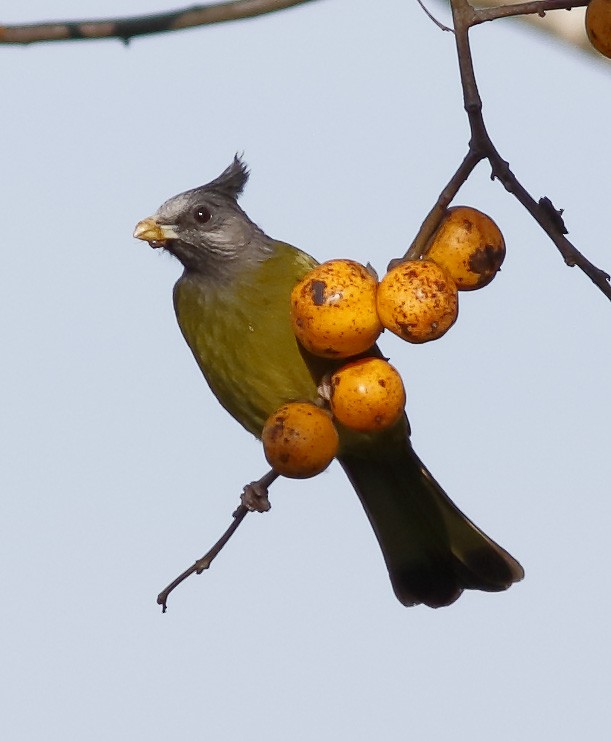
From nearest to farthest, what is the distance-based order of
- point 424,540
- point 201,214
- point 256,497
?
point 256,497 → point 201,214 → point 424,540

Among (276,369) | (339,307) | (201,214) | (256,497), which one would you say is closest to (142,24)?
(339,307)

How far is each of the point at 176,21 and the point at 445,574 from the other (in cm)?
290

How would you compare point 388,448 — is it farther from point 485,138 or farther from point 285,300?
point 485,138

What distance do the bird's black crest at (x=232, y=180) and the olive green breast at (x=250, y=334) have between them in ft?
0.91

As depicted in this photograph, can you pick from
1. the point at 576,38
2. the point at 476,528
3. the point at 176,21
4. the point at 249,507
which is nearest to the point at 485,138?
the point at 176,21

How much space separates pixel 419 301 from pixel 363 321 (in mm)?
210

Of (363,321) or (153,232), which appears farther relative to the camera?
(153,232)

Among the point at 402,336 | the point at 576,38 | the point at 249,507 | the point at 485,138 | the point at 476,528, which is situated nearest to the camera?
the point at 485,138

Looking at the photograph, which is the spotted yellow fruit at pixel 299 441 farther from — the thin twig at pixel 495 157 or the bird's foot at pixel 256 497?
the thin twig at pixel 495 157

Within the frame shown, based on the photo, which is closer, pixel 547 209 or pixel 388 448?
pixel 547 209

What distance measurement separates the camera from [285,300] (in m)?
4.59

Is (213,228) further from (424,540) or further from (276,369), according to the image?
(424,540)

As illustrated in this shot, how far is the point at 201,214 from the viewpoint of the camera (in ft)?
15.8

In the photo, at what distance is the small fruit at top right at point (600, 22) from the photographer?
8.87 ft
